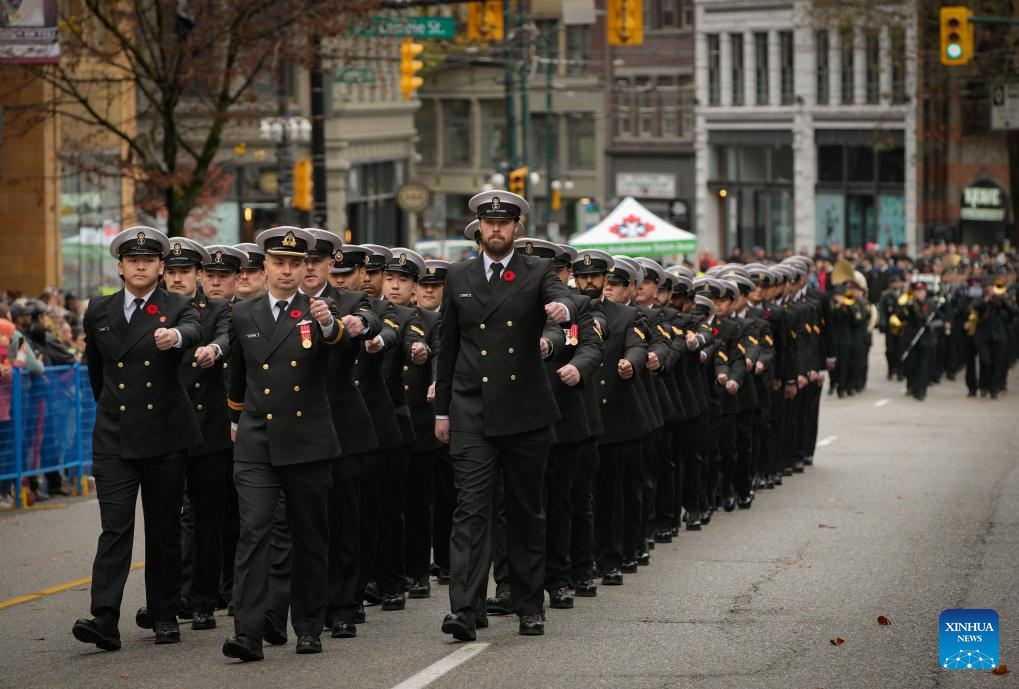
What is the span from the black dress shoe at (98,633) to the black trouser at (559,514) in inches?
104

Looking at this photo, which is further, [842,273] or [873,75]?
[873,75]

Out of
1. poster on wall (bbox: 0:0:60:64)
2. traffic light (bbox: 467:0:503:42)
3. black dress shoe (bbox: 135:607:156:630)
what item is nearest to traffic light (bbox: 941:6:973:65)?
traffic light (bbox: 467:0:503:42)

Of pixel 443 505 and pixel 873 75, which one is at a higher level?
pixel 873 75

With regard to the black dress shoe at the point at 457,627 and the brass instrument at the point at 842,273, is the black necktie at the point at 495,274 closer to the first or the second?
the black dress shoe at the point at 457,627

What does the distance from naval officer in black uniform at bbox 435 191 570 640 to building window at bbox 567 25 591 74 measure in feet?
218

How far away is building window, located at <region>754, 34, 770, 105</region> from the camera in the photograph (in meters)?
71.9

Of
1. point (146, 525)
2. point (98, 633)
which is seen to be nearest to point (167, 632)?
point (98, 633)

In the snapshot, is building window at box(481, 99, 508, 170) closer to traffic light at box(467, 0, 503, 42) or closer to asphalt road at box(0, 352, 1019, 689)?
traffic light at box(467, 0, 503, 42)

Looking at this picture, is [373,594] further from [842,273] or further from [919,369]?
[842,273]

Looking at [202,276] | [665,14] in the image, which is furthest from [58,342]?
[665,14]

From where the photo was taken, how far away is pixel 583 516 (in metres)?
12.0

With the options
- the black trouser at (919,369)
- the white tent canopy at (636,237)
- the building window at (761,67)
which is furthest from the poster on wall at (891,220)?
the black trouser at (919,369)

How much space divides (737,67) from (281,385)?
212 ft

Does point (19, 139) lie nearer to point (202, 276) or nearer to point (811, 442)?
point (811, 442)
